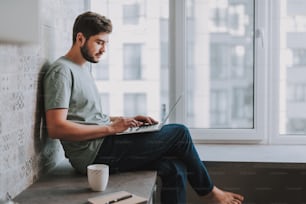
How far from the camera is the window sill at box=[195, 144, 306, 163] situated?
162 cm

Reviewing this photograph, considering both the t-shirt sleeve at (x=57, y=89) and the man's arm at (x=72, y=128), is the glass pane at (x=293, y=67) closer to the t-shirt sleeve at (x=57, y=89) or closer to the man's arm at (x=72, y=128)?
the man's arm at (x=72, y=128)

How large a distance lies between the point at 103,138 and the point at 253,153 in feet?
2.23

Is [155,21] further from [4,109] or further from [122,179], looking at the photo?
[4,109]

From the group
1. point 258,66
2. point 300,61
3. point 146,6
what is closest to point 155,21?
point 146,6

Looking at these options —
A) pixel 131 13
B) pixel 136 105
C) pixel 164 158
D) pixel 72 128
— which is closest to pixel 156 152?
pixel 164 158

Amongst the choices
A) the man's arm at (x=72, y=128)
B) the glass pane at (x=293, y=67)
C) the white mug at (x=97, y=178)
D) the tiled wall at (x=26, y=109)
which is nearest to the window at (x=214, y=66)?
the glass pane at (x=293, y=67)

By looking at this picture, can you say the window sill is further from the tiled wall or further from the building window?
the tiled wall

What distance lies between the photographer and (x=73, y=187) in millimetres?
1214

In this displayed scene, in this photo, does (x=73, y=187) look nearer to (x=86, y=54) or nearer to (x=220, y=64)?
(x=86, y=54)

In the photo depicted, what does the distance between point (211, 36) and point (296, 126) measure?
547 millimetres

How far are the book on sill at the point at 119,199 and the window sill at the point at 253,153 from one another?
59cm

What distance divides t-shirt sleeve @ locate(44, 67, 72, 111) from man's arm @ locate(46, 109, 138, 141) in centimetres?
2

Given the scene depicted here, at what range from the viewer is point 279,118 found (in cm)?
185

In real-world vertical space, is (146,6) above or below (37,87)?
above
